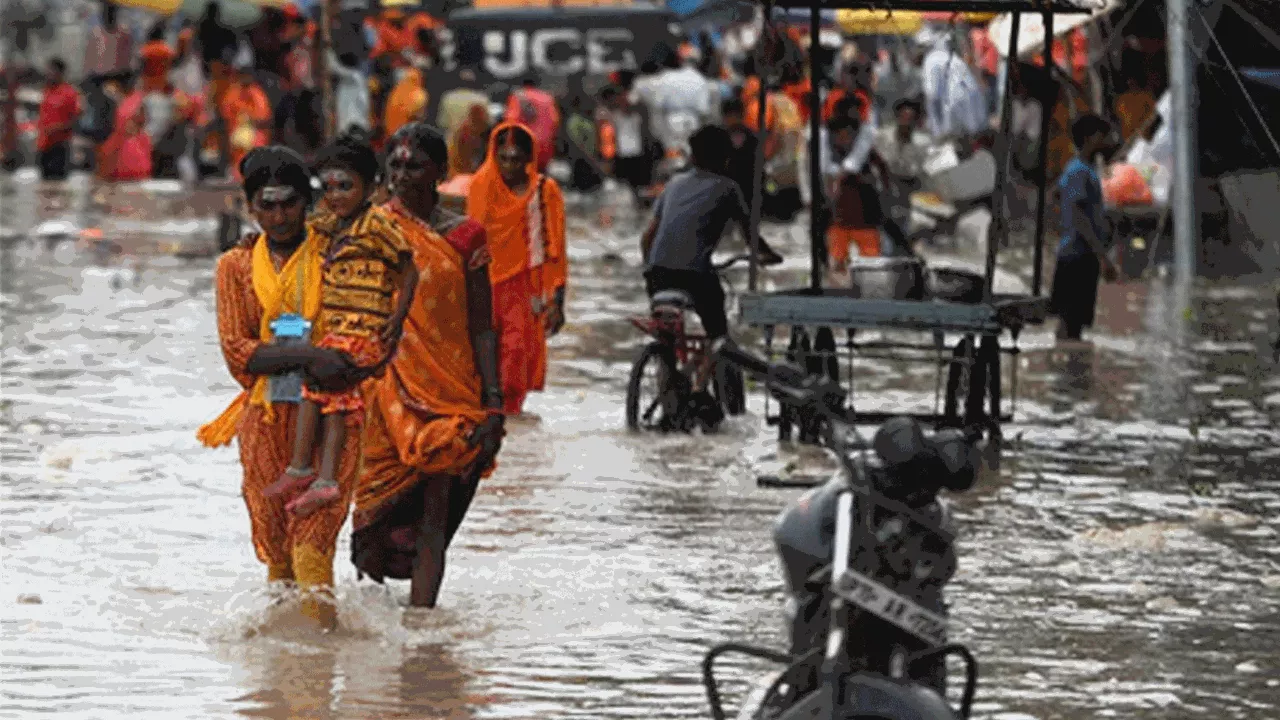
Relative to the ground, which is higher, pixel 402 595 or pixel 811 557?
pixel 811 557

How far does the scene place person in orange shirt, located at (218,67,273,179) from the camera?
3791 centimetres

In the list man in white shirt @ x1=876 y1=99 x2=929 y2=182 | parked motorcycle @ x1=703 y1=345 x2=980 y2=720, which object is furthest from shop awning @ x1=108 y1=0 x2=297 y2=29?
parked motorcycle @ x1=703 y1=345 x2=980 y2=720

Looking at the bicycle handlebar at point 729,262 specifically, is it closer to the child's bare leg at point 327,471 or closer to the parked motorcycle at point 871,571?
the child's bare leg at point 327,471

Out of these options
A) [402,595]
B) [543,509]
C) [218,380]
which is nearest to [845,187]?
[218,380]

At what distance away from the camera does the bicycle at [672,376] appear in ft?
46.6

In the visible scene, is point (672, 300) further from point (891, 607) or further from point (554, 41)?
point (554, 41)

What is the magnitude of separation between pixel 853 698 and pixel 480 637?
361 centimetres

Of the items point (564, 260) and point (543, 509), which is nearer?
point (543, 509)

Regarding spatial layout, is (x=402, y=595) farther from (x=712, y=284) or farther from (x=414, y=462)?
(x=712, y=284)

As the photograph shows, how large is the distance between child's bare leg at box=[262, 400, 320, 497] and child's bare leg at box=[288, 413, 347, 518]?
0.03 meters

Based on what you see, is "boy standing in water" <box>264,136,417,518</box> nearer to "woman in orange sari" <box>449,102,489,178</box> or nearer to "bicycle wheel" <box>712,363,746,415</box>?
"bicycle wheel" <box>712,363,746,415</box>

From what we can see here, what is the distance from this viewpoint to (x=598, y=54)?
125 feet

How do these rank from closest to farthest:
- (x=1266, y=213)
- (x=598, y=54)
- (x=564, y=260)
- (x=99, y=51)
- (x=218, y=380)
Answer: (x=564, y=260), (x=218, y=380), (x=1266, y=213), (x=598, y=54), (x=99, y=51)

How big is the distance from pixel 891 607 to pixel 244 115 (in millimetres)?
32833
